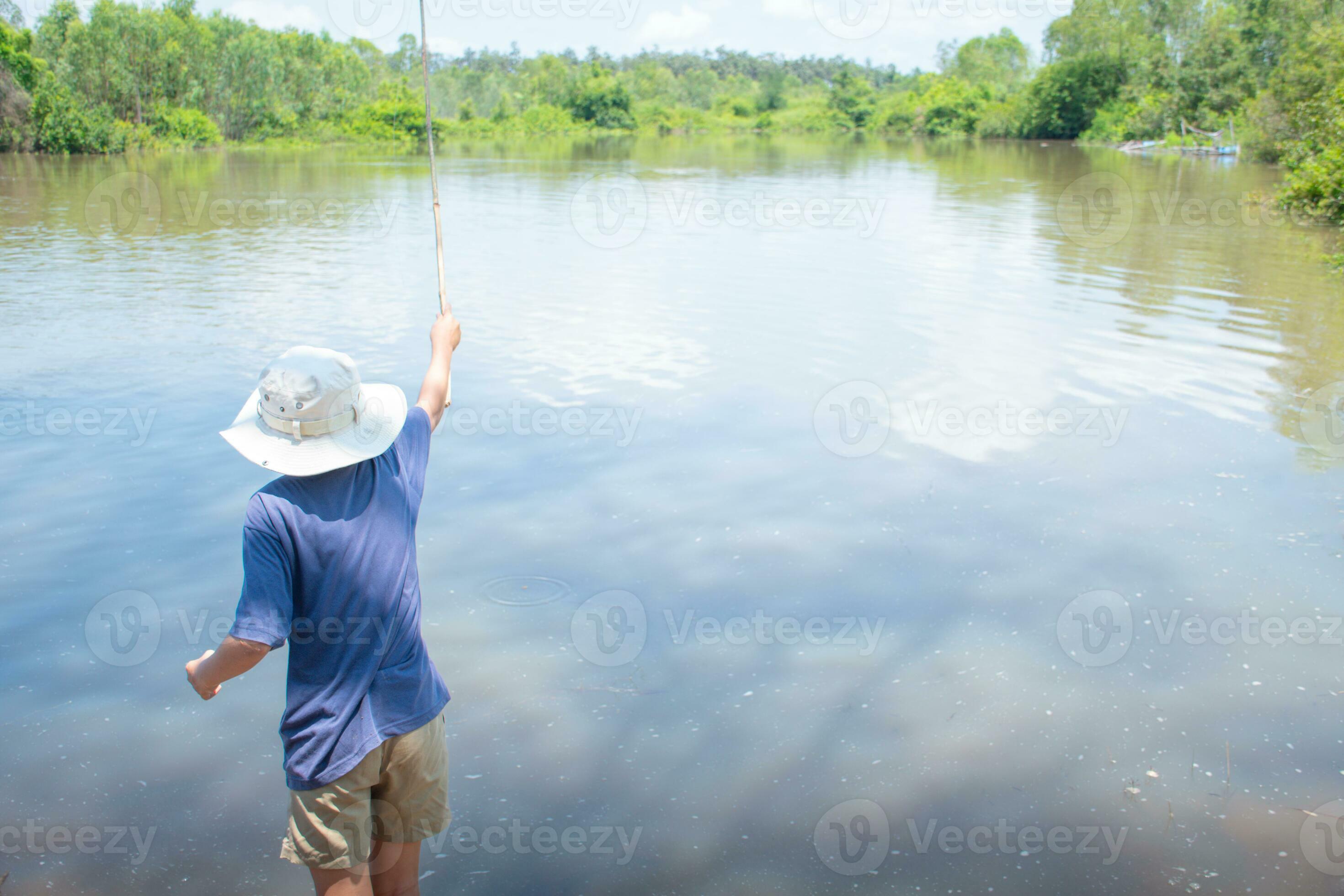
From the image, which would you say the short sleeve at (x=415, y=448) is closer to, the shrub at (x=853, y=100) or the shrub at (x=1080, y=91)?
the shrub at (x=1080, y=91)

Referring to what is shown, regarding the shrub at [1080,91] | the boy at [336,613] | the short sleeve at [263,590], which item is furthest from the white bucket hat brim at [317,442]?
the shrub at [1080,91]

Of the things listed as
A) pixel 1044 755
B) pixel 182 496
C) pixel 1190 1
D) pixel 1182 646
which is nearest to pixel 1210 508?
pixel 1182 646

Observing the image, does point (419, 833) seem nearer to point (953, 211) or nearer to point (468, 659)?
point (468, 659)

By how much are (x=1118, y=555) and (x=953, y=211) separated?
17195 millimetres

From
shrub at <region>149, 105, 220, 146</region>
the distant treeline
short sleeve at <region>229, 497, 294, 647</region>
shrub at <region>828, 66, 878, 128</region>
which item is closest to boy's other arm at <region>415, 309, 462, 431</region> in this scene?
short sleeve at <region>229, 497, 294, 647</region>

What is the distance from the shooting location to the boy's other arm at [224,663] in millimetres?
2322

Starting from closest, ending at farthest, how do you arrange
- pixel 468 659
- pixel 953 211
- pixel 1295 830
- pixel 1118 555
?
pixel 1295 830 < pixel 468 659 < pixel 1118 555 < pixel 953 211

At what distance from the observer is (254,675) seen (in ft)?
14.8

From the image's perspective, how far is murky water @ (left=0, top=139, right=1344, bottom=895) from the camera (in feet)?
11.6

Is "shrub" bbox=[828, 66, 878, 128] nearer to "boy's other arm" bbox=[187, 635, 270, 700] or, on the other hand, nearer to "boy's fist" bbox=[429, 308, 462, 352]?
"boy's fist" bbox=[429, 308, 462, 352]

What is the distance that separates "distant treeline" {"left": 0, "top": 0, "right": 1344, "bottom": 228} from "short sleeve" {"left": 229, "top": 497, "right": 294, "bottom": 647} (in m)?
19.4

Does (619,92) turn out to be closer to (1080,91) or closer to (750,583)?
(1080,91)

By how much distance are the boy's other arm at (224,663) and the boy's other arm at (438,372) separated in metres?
0.78

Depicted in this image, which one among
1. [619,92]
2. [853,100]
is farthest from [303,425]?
[853,100]
